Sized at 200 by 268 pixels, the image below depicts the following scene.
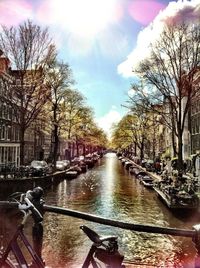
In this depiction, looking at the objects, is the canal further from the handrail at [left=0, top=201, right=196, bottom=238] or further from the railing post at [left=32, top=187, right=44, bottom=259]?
the railing post at [left=32, top=187, right=44, bottom=259]

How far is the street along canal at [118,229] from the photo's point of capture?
17.6 metres

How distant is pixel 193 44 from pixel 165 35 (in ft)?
9.00

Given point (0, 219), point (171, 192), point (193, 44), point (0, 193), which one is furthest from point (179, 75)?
point (0, 219)

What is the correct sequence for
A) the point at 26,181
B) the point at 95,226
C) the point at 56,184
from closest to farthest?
1. the point at 95,226
2. the point at 26,181
3. the point at 56,184

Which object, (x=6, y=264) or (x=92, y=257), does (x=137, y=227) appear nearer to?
(x=92, y=257)

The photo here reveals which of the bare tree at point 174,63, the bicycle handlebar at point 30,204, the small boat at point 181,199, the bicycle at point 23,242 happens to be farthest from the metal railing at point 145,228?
the bare tree at point 174,63

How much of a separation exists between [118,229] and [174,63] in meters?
17.5

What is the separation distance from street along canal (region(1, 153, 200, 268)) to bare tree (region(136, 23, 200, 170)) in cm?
927

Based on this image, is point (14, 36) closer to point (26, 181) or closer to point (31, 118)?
point (31, 118)

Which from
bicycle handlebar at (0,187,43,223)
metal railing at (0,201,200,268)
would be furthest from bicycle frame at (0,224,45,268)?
metal railing at (0,201,200,268)

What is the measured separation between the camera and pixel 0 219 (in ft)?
15.0

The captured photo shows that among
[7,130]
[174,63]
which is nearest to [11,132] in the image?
[7,130]

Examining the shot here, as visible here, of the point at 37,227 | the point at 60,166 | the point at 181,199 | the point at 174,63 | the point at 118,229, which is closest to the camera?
the point at 37,227

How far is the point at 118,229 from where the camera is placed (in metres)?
23.0
